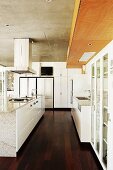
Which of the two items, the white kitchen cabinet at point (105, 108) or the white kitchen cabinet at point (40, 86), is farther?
the white kitchen cabinet at point (40, 86)

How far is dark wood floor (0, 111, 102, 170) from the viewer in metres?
3.19

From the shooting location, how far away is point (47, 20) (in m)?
3.63

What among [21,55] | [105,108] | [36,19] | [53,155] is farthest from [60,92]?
[105,108]

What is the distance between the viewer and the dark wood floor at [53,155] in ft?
10.5

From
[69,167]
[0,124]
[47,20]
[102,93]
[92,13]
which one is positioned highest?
[47,20]

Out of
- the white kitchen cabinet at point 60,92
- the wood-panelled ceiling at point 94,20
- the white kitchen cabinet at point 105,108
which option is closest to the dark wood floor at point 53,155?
the white kitchen cabinet at point 105,108

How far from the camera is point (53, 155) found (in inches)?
145

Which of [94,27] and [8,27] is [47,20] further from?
[94,27]

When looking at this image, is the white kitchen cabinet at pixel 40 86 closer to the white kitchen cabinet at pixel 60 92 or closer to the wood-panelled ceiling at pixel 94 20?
the white kitchen cabinet at pixel 60 92

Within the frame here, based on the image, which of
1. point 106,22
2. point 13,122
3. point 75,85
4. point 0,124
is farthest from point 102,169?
point 75,85

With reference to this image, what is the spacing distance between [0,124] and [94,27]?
2534 mm

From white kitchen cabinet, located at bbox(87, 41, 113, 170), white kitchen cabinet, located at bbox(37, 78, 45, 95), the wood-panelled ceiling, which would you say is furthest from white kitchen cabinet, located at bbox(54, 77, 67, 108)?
Result: the wood-panelled ceiling

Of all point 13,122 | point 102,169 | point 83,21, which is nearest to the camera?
point 83,21

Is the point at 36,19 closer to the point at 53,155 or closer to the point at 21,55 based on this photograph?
the point at 21,55
